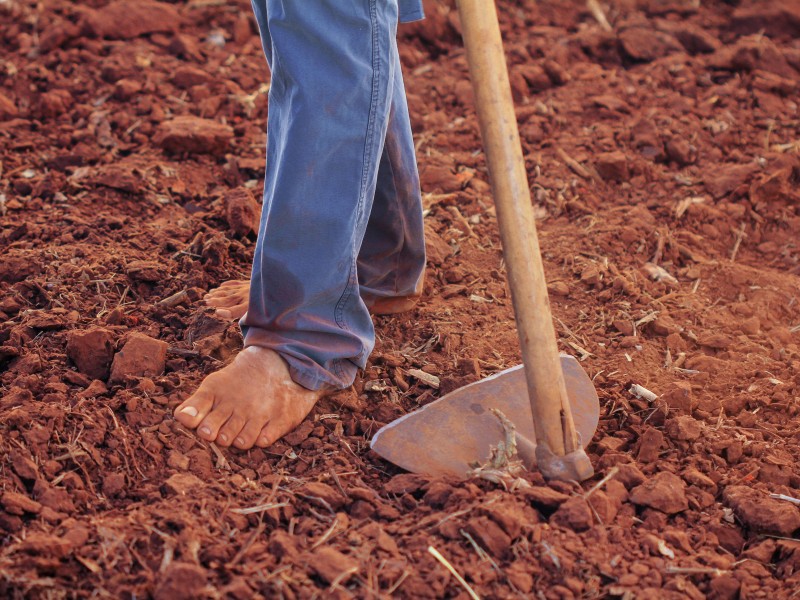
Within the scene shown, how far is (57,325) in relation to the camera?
2.76m

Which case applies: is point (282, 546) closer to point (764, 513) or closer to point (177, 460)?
point (177, 460)

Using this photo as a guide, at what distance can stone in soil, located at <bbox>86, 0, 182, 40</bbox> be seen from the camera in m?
4.89

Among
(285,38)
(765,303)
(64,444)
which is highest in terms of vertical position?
(285,38)

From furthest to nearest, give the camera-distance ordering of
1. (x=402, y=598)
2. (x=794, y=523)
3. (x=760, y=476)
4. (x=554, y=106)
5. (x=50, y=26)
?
(x=50, y=26), (x=554, y=106), (x=760, y=476), (x=794, y=523), (x=402, y=598)

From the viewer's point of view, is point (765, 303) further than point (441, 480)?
Yes

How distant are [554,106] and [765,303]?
168 cm

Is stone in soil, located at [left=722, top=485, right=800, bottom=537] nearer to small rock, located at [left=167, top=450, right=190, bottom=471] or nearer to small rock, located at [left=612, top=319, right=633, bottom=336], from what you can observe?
small rock, located at [left=612, top=319, right=633, bottom=336]

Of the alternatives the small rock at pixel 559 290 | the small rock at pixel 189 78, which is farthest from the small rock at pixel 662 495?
the small rock at pixel 189 78

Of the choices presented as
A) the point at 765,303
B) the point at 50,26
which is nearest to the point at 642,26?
the point at 765,303

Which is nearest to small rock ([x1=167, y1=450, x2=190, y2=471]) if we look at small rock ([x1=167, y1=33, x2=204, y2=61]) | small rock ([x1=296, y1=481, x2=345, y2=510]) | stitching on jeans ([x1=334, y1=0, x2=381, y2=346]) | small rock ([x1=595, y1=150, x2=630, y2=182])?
small rock ([x1=296, y1=481, x2=345, y2=510])

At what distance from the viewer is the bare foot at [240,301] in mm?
2824

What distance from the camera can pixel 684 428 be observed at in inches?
96.6

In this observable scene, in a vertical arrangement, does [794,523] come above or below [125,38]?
below

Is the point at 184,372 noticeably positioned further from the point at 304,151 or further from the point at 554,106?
the point at 554,106
